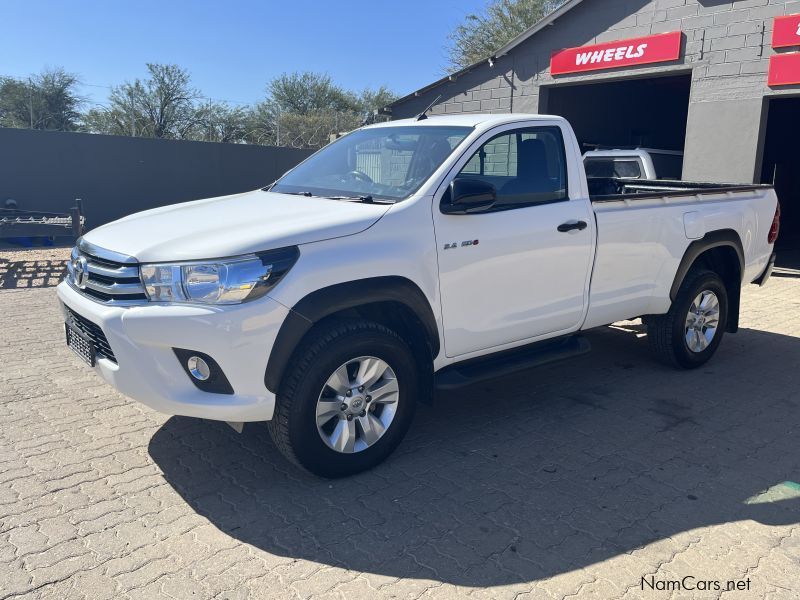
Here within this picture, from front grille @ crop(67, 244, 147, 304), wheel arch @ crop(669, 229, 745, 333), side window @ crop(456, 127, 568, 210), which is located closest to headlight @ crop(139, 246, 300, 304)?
front grille @ crop(67, 244, 147, 304)

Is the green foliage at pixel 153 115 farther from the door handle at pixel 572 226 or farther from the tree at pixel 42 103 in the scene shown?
the door handle at pixel 572 226

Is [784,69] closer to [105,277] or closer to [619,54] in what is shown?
[619,54]

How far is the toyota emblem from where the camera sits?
3.84m

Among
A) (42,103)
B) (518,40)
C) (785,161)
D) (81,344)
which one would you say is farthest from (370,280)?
(42,103)

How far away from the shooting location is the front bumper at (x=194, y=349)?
3.24m

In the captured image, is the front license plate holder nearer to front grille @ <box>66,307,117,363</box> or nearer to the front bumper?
front grille @ <box>66,307,117,363</box>

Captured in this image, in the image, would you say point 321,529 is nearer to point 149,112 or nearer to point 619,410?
point 619,410

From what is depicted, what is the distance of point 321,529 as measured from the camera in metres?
3.33

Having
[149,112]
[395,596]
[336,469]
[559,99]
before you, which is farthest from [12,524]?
[149,112]

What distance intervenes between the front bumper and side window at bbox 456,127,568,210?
1883 mm

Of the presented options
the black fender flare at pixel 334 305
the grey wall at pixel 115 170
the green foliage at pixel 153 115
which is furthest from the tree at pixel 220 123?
the black fender flare at pixel 334 305

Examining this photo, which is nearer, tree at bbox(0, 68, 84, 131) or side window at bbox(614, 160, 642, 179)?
side window at bbox(614, 160, 642, 179)

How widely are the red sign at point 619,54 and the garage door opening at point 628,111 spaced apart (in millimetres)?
1368

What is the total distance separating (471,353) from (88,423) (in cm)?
255
